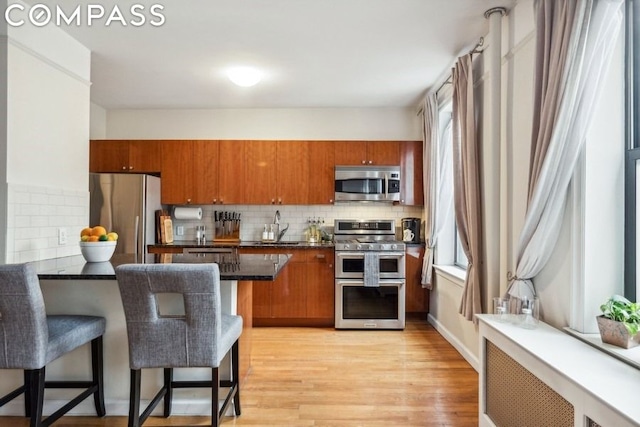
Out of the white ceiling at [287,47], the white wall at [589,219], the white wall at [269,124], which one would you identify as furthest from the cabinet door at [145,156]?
the white wall at [589,219]

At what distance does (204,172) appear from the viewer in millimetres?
4504

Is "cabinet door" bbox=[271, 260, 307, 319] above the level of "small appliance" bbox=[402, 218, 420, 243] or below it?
below

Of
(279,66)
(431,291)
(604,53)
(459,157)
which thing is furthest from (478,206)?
(279,66)

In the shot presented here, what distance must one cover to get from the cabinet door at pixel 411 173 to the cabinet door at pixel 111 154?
334 centimetres

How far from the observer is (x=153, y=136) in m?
4.78

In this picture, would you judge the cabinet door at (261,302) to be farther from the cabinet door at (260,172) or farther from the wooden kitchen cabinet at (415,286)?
the wooden kitchen cabinet at (415,286)

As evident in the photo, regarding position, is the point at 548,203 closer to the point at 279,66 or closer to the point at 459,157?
the point at 459,157

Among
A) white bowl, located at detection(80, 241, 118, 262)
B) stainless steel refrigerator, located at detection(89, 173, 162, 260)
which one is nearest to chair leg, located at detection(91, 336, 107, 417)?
white bowl, located at detection(80, 241, 118, 262)

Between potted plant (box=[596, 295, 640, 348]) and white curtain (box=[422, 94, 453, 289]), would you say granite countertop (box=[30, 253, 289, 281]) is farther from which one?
white curtain (box=[422, 94, 453, 289])

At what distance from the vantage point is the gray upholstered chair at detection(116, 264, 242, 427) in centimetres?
169

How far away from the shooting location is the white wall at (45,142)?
2365mm

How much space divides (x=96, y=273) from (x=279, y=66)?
7.65ft

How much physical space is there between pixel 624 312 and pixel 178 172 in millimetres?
4283

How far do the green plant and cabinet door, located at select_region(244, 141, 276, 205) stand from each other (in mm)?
3422
